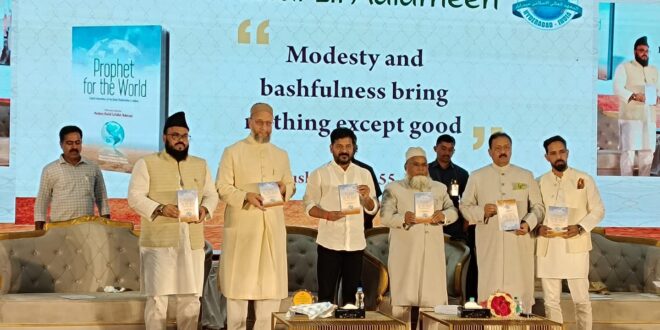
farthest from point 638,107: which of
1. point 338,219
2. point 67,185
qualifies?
point 67,185

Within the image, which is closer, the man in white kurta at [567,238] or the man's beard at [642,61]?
the man in white kurta at [567,238]

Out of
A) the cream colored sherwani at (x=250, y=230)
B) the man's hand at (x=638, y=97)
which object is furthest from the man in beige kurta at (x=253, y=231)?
the man's hand at (x=638, y=97)

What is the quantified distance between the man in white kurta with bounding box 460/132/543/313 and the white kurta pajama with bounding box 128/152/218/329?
1905mm

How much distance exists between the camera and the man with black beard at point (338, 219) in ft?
24.6

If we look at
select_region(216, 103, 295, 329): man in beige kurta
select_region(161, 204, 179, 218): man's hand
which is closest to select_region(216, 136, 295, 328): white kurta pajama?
select_region(216, 103, 295, 329): man in beige kurta

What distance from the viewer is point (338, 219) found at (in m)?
7.48

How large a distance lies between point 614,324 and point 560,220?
43.9 inches

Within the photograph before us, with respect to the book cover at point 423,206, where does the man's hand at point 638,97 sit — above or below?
above

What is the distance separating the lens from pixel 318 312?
6.64m

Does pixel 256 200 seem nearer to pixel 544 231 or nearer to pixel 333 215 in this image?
pixel 333 215

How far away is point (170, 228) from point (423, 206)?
1.69 meters

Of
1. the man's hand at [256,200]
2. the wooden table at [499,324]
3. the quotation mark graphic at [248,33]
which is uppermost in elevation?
the quotation mark graphic at [248,33]

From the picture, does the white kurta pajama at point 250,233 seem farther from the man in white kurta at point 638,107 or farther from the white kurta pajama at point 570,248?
the man in white kurta at point 638,107

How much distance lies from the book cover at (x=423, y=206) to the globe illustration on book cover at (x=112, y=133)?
2.75 metres
